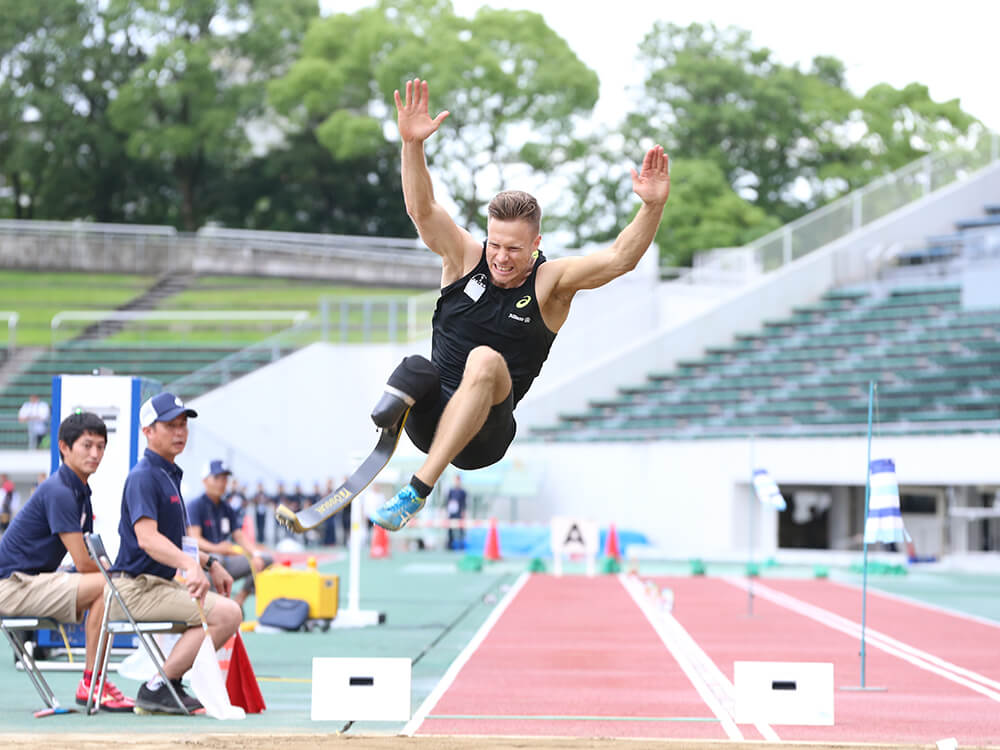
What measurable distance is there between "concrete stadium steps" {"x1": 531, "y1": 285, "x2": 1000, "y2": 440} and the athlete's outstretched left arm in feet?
67.8

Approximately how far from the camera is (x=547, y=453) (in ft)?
99.8

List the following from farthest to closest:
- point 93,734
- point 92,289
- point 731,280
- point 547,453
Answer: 1. point 92,289
2. point 731,280
3. point 547,453
4. point 93,734

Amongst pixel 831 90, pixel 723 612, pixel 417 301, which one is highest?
pixel 831 90

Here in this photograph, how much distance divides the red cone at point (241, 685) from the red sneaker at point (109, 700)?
25.1 inches

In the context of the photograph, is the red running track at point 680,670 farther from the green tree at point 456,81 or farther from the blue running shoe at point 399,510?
the green tree at point 456,81

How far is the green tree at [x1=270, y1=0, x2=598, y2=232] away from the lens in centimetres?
4712

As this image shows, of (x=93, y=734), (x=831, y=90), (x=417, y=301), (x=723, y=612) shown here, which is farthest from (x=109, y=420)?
(x=831, y=90)

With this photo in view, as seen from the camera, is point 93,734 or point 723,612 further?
point 723,612

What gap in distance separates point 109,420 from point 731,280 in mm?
25873

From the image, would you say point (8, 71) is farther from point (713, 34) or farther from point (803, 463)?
point (803, 463)

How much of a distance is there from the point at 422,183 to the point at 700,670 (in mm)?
5905

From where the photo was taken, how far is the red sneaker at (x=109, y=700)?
8555mm

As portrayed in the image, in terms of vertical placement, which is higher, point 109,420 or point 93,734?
point 109,420

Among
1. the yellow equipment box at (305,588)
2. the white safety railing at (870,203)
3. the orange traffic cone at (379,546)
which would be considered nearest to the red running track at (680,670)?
the yellow equipment box at (305,588)
